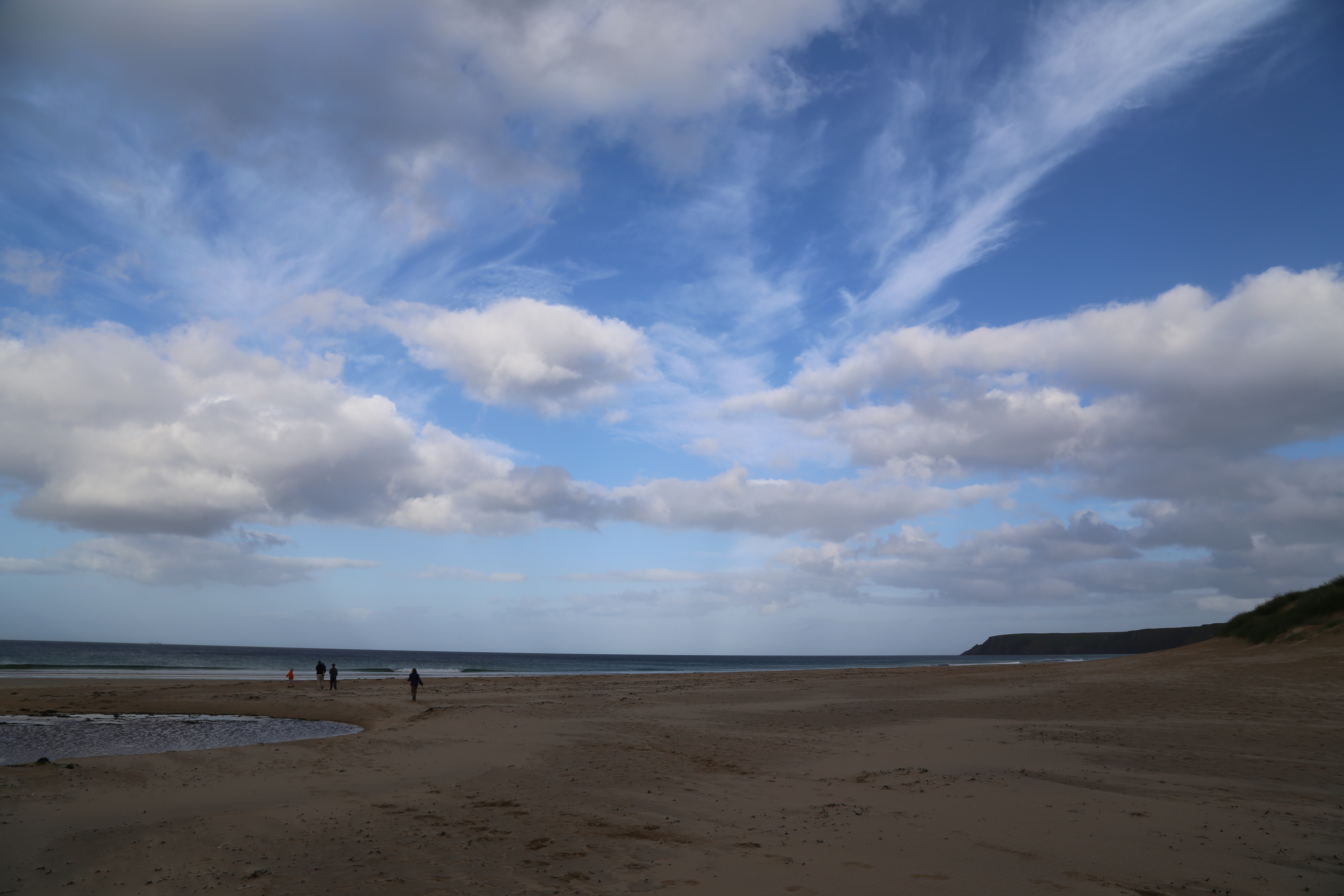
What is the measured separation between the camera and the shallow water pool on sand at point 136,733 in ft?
51.2

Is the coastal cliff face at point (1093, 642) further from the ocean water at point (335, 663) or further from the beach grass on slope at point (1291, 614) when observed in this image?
the beach grass on slope at point (1291, 614)

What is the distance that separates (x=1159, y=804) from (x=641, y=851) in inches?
Answer: 281

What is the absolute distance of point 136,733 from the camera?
18594mm

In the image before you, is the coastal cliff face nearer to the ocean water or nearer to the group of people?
the ocean water

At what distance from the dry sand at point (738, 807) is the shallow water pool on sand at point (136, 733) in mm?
2783

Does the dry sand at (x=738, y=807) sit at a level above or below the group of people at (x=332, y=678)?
above

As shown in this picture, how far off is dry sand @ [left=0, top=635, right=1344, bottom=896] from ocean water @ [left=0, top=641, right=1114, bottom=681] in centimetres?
3400

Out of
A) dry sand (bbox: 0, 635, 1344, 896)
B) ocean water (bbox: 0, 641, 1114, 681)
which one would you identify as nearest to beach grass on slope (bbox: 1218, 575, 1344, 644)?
dry sand (bbox: 0, 635, 1344, 896)

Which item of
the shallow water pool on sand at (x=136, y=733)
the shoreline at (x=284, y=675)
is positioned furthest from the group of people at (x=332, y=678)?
the shallow water pool on sand at (x=136, y=733)

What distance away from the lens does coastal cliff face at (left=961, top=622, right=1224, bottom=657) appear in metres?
140

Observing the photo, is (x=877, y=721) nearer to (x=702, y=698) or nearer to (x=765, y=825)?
(x=702, y=698)

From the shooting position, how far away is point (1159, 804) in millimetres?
9008

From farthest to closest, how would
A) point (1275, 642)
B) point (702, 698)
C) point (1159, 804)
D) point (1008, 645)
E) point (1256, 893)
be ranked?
point (1008, 645) < point (1275, 642) < point (702, 698) < point (1159, 804) < point (1256, 893)

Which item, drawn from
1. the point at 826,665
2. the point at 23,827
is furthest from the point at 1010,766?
the point at 826,665
